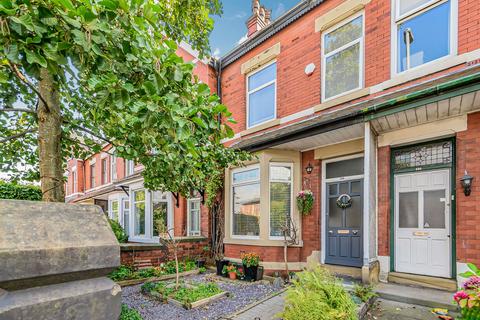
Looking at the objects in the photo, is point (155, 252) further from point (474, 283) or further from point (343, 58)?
point (343, 58)

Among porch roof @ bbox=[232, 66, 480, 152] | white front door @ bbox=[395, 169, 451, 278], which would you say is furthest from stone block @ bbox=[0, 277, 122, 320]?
white front door @ bbox=[395, 169, 451, 278]

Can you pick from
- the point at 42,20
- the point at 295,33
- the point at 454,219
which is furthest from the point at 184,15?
A: the point at 454,219

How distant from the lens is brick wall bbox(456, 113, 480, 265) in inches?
184

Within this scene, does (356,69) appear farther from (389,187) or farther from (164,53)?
(164,53)

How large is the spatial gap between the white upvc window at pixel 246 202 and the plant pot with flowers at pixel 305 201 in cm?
124

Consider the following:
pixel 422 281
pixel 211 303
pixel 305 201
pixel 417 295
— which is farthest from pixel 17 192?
pixel 422 281

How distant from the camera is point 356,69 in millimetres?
6652

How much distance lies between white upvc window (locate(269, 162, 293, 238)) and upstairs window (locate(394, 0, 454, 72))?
362 centimetres

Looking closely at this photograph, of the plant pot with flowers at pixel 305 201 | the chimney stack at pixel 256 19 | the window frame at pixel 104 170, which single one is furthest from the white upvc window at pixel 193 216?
the window frame at pixel 104 170

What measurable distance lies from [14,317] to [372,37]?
7.41 metres

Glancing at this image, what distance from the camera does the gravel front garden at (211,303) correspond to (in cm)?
477

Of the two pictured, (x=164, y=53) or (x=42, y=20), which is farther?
(x=164, y=53)

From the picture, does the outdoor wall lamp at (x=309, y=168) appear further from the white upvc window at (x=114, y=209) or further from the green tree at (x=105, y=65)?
the white upvc window at (x=114, y=209)

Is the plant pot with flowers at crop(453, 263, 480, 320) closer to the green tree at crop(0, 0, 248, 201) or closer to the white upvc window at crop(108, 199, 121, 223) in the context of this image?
the green tree at crop(0, 0, 248, 201)
